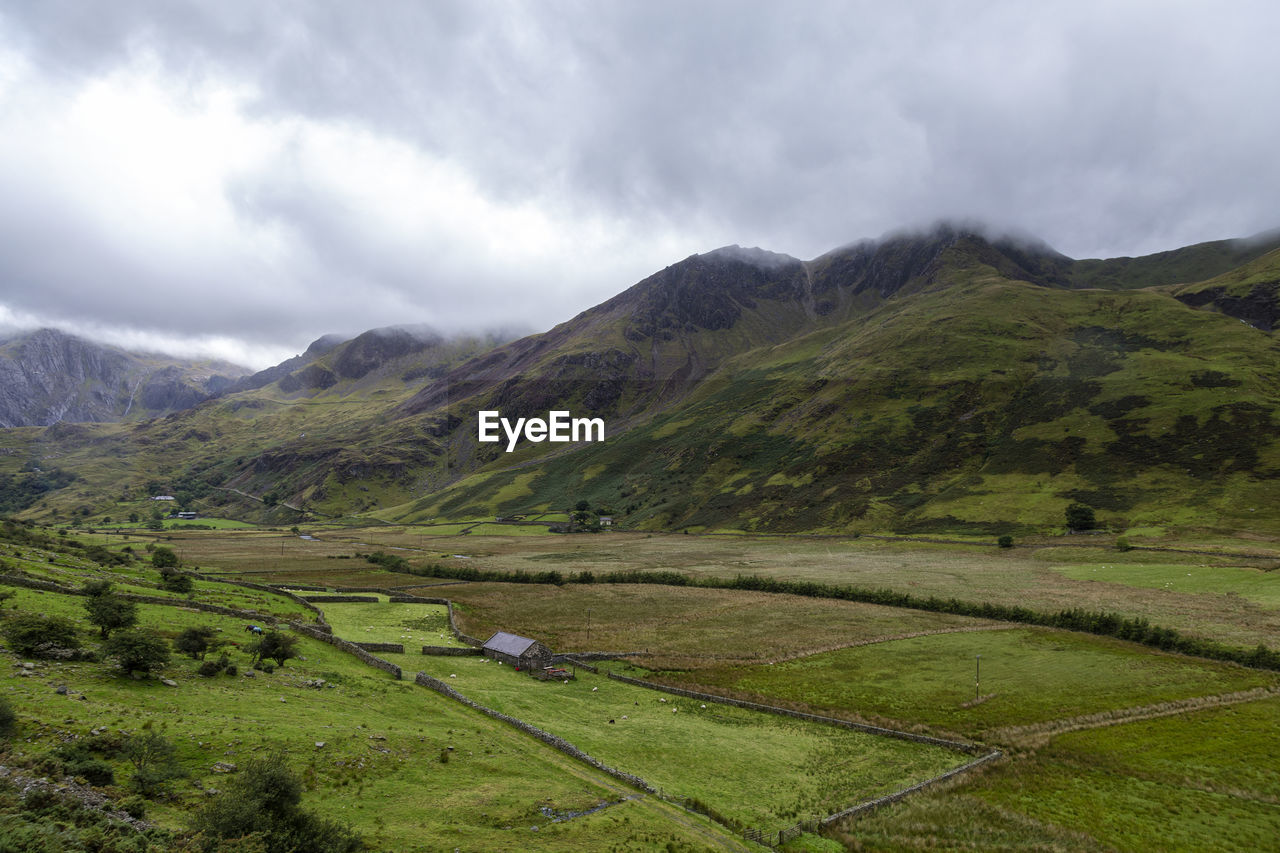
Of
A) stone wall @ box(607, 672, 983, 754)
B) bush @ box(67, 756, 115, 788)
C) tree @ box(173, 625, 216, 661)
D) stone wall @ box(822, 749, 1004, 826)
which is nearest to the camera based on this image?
bush @ box(67, 756, 115, 788)

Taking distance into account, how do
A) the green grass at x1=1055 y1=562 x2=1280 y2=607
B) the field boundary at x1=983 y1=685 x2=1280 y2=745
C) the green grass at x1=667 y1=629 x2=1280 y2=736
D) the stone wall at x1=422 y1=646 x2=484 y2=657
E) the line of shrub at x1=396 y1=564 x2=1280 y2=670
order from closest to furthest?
the field boundary at x1=983 y1=685 x2=1280 y2=745
the green grass at x1=667 y1=629 x2=1280 y2=736
the line of shrub at x1=396 y1=564 x2=1280 y2=670
the stone wall at x1=422 y1=646 x2=484 y2=657
the green grass at x1=1055 y1=562 x2=1280 y2=607

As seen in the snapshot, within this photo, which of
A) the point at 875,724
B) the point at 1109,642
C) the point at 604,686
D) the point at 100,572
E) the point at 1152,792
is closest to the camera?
the point at 1152,792

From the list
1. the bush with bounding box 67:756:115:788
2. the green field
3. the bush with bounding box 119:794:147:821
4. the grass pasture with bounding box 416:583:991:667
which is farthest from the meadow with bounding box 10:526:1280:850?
the bush with bounding box 67:756:115:788

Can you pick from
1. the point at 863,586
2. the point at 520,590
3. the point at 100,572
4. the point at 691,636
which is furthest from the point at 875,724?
the point at 100,572

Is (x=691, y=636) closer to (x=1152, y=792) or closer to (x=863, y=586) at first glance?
(x=863, y=586)

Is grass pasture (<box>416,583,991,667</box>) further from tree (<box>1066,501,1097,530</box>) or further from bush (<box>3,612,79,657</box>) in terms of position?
tree (<box>1066,501,1097,530</box>)

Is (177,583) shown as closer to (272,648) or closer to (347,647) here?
(347,647)

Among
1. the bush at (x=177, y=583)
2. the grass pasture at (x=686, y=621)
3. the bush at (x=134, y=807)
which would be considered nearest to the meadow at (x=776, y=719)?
the grass pasture at (x=686, y=621)

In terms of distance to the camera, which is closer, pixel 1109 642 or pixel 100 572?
pixel 1109 642
